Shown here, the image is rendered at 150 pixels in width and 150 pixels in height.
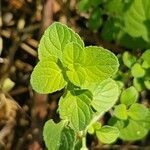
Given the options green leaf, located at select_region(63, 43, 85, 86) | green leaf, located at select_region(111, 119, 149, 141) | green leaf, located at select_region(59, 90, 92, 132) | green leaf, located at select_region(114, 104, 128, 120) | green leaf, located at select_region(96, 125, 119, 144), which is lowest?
green leaf, located at select_region(111, 119, 149, 141)

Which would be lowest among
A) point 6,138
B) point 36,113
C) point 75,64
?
point 6,138

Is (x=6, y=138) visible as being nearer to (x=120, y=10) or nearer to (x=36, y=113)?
(x=36, y=113)

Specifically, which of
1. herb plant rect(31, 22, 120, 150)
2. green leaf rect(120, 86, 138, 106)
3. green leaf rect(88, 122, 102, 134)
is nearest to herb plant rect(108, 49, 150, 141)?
green leaf rect(120, 86, 138, 106)

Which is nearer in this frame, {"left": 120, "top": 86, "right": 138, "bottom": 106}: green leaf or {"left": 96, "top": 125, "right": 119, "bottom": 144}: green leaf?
{"left": 96, "top": 125, "right": 119, "bottom": 144}: green leaf

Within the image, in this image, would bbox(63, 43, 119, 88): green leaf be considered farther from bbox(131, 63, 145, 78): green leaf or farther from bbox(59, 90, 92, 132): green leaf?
bbox(131, 63, 145, 78): green leaf

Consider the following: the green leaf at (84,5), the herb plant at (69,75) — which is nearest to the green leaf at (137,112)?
the herb plant at (69,75)

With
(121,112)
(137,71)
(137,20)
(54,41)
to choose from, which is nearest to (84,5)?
(137,20)

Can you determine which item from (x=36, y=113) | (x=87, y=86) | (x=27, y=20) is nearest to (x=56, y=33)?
(x=87, y=86)
